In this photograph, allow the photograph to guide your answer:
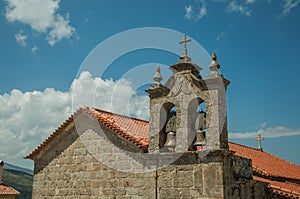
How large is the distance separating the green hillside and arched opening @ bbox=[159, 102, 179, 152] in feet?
194

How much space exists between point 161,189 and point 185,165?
793mm

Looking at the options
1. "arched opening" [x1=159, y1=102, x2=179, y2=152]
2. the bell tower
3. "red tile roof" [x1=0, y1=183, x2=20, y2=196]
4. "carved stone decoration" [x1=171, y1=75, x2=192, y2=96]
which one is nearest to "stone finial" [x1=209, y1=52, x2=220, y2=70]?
the bell tower

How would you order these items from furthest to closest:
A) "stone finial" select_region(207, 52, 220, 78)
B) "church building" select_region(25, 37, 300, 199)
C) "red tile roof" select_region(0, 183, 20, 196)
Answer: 1. "red tile roof" select_region(0, 183, 20, 196)
2. "stone finial" select_region(207, 52, 220, 78)
3. "church building" select_region(25, 37, 300, 199)

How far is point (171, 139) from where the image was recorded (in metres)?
7.28

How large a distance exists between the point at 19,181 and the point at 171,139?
233 feet

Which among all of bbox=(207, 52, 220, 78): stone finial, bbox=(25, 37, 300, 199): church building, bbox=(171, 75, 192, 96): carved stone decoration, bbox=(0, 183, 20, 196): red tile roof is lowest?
bbox=(0, 183, 20, 196): red tile roof

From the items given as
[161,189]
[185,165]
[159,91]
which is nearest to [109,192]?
[161,189]

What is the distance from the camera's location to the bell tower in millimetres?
6738

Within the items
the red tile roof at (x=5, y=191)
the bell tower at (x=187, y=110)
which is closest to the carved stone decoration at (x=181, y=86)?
the bell tower at (x=187, y=110)

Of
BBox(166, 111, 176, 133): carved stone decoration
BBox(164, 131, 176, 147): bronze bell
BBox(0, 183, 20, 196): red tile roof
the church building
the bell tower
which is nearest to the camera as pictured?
the church building

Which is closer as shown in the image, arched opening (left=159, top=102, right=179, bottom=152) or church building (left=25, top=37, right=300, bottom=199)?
church building (left=25, top=37, right=300, bottom=199)

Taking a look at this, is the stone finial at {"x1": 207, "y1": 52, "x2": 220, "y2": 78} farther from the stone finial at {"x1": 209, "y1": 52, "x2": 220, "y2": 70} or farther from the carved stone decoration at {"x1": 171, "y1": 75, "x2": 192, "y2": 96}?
the carved stone decoration at {"x1": 171, "y1": 75, "x2": 192, "y2": 96}

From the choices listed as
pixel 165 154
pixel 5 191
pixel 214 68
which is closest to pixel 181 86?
pixel 214 68

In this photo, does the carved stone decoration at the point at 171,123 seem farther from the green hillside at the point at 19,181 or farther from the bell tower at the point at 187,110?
the green hillside at the point at 19,181
